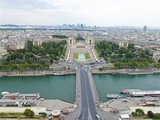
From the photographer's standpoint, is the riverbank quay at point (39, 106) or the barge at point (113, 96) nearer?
the riverbank quay at point (39, 106)

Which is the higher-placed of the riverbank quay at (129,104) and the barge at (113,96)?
the riverbank quay at (129,104)

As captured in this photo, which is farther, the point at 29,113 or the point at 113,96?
the point at 113,96

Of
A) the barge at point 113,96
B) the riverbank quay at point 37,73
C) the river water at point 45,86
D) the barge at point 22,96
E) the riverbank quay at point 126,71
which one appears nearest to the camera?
the barge at point 22,96

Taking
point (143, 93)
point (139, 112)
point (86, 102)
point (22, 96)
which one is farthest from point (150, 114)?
point (22, 96)

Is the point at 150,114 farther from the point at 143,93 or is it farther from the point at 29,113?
the point at 29,113

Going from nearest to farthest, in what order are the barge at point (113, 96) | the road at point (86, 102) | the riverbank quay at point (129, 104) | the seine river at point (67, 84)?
1. the road at point (86, 102)
2. the riverbank quay at point (129, 104)
3. the barge at point (113, 96)
4. the seine river at point (67, 84)

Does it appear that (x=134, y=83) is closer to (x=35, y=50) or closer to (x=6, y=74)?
(x=6, y=74)

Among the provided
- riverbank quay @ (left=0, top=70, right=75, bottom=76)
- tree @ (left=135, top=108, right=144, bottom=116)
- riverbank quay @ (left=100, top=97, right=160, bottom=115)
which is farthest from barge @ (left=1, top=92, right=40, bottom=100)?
tree @ (left=135, top=108, right=144, bottom=116)

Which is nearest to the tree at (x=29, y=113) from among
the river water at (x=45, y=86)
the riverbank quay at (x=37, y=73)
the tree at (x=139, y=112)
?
the river water at (x=45, y=86)

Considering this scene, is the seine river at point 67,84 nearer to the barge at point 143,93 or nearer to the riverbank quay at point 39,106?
the riverbank quay at point 39,106
